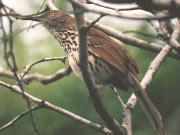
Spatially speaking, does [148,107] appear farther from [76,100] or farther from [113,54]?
[76,100]

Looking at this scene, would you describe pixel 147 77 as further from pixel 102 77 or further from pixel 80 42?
pixel 80 42

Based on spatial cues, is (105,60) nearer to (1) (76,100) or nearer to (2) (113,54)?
(2) (113,54)

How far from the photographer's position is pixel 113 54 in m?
5.20

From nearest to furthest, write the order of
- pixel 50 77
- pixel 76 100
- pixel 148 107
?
pixel 148 107 → pixel 50 77 → pixel 76 100

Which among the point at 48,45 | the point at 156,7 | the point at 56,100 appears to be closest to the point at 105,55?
the point at 156,7

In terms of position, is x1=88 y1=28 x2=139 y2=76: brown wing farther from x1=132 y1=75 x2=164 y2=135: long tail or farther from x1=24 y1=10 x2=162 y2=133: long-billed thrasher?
x1=132 y1=75 x2=164 y2=135: long tail

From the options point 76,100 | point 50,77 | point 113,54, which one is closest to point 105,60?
point 113,54

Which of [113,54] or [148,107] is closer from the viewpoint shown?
[148,107]

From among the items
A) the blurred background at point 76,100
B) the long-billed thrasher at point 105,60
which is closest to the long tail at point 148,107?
the long-billed thrasher at point 105,60

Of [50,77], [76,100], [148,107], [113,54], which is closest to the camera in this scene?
[148,107]

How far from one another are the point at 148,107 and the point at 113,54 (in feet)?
1.98

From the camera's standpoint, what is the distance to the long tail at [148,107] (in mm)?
4543

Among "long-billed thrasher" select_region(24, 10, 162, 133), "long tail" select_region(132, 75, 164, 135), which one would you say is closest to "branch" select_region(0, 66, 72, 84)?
"long-billed thrasher" select_region(24, 10, 162, 133)

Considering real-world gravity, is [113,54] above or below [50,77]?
above
